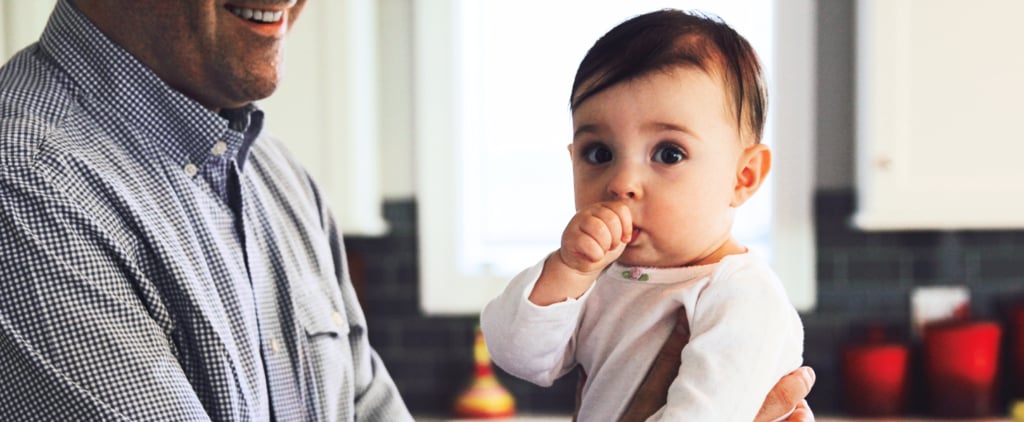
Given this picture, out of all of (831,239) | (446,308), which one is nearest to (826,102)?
(831,239)

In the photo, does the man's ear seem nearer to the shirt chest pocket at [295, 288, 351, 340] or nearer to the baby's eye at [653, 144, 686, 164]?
the baby's eye at [653, 144, 686, 164]

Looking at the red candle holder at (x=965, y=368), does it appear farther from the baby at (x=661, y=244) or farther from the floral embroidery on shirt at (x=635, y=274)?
the floral embroidery on shirt at (x=635, y=274)

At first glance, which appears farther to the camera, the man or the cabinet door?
the cabinet door

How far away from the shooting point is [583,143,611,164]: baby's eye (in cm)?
114

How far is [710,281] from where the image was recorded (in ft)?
3.65

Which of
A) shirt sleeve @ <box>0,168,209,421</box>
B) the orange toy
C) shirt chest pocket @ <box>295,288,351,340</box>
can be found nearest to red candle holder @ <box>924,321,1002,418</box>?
the orange toy

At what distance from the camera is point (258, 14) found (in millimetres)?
1279

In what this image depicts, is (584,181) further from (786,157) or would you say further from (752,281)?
(786,157)

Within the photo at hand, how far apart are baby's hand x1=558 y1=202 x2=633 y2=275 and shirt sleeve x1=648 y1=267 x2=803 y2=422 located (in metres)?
0.12

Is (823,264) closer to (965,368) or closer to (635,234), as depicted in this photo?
(965,368)

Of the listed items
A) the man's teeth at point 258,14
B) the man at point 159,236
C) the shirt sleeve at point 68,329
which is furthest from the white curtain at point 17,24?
the shirt sleeve at point 68,329

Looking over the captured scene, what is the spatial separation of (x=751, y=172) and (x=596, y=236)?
0.26 metres

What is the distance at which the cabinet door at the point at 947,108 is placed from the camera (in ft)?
8.52

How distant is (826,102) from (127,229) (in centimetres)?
235
